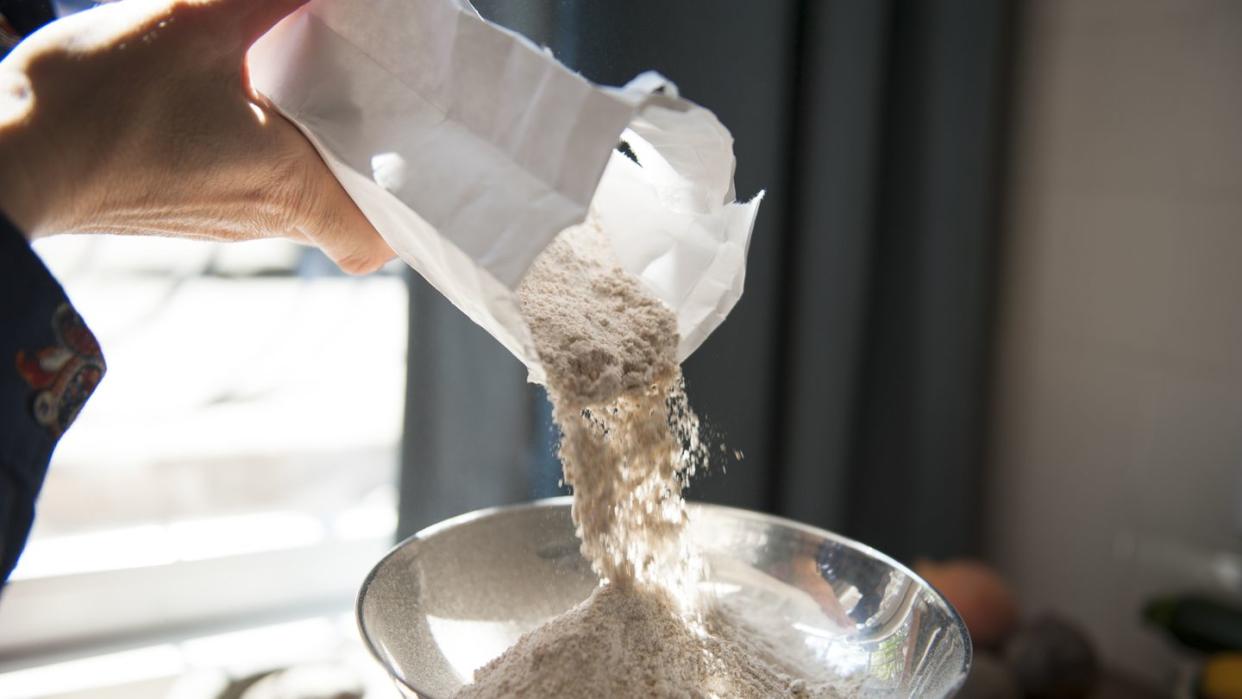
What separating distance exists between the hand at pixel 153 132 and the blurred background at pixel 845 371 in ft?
1.18

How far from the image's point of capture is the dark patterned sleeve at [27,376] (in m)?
0.40

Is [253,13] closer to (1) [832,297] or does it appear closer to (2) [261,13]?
(2) [261,13]

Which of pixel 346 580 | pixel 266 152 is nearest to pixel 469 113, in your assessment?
pixel 266 152

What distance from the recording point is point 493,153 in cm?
48

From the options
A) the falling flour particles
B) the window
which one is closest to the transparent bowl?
the falling flour particles

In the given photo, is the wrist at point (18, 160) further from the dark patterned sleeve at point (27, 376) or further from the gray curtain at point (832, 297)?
the gray curtain at point (832, 297)

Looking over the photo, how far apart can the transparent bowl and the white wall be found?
27.2 inches

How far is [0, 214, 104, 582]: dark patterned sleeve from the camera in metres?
0.40

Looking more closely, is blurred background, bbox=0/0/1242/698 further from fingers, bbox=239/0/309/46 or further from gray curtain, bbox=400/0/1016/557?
fingers, bbox=239/0/309/46

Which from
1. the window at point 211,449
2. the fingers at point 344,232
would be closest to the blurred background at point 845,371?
the window at point 211,449

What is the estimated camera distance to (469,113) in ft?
1.62

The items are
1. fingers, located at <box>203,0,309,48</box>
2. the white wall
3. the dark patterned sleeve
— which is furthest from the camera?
the white wall

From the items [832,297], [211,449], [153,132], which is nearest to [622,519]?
[153,132]

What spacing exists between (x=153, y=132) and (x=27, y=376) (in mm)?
140
